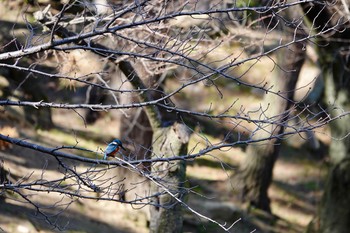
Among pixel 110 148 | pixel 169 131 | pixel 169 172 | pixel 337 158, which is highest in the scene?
pixel 337 158

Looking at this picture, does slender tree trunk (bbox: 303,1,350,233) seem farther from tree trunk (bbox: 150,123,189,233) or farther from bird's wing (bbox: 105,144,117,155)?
bird's wing (bbox: 105,144,117,155)

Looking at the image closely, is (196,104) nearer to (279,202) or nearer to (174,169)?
(279,202)

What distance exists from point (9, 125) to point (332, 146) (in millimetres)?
6509

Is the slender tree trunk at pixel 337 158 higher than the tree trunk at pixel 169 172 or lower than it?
higher

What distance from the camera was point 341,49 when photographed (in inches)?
456

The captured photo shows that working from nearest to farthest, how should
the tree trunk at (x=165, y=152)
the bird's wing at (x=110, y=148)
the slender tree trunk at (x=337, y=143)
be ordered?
1. the bird's wing at (x=110, y=148)
2. the tree trunk at (x=165, y=152)
3. the slender tree trunk at (x=337, y=143)

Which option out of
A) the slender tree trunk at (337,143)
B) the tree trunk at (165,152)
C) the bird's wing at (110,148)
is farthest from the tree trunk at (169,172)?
the slender tree trunk at (337,143)

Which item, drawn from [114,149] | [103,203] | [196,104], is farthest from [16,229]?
[196,104]

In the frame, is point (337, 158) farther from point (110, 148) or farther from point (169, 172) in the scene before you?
point (110, 148)

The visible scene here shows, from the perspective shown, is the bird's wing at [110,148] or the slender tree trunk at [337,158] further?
the slender tree trunk at [337,158]

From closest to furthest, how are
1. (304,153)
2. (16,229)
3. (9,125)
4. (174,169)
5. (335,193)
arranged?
(174,169), (16,229), (335,193), (9,125), (304,153)

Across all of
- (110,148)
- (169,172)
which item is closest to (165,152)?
(169,172)

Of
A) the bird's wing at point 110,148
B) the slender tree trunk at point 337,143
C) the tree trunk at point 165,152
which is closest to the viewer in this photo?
the bird's wing at point 110,148

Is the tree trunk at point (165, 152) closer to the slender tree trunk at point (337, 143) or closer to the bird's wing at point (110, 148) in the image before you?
the bird's wing at point (110, 148)
